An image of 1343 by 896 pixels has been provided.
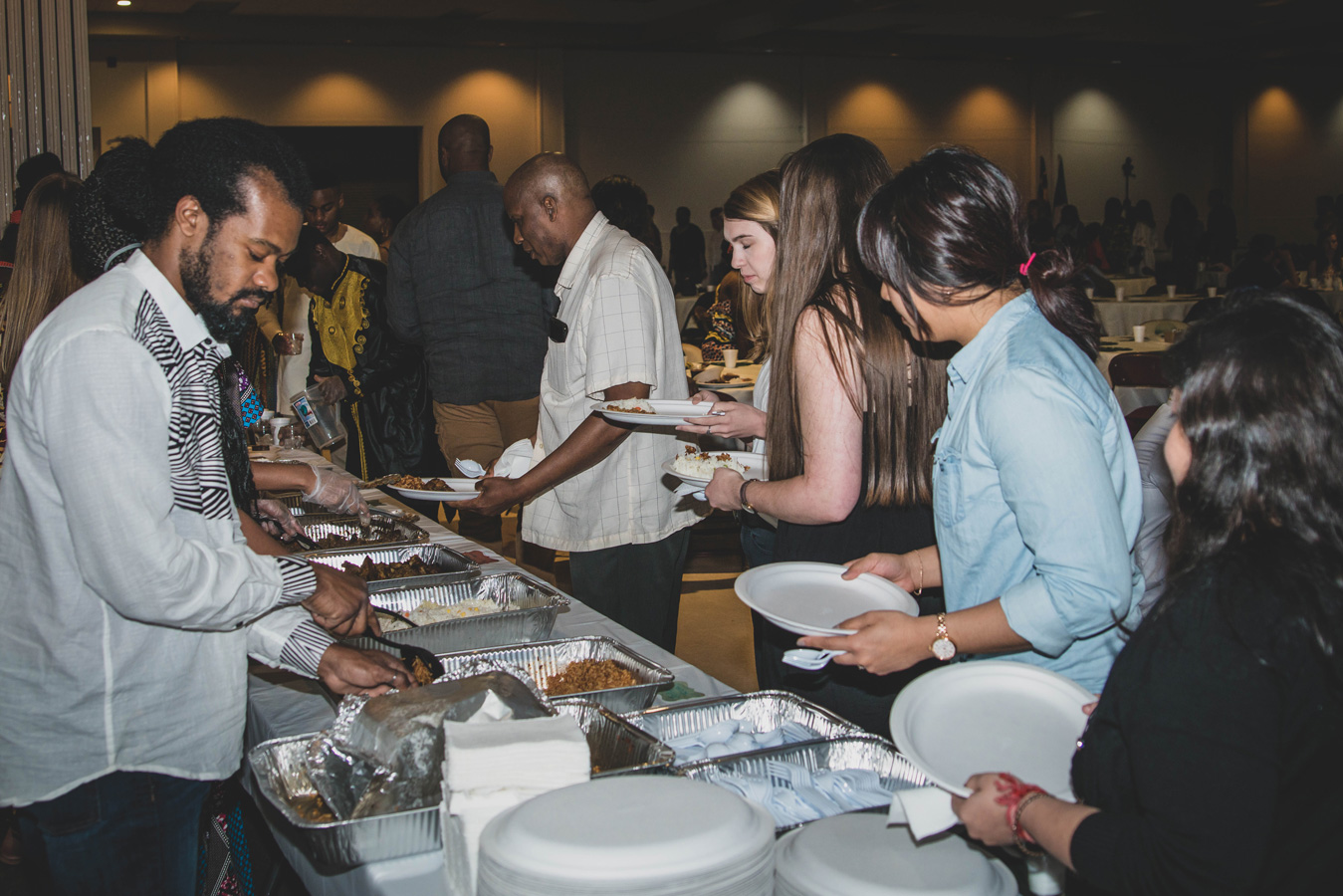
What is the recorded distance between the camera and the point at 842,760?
1191 mm

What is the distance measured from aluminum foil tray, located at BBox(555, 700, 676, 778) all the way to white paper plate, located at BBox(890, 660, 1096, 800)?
0.96 feet

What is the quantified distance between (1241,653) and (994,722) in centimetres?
30

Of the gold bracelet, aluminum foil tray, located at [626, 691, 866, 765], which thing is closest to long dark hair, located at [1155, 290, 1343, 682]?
the gold bracelet

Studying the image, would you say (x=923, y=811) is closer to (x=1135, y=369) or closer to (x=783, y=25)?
(x=1135, y=369)

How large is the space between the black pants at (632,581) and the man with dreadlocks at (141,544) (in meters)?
1.17

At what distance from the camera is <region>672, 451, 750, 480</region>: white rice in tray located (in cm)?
200

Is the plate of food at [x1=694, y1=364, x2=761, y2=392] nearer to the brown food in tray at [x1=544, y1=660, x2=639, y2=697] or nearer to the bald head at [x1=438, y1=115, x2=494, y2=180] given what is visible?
the bald head at [x1=438, y1=115, x2=494, y2=180]

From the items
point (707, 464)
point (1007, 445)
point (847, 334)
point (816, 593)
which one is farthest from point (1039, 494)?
point (707, 464)

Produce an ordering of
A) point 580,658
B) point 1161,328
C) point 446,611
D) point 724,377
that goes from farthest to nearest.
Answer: point 1161,328 → point 724,377 → point 446,611 → point 580,658

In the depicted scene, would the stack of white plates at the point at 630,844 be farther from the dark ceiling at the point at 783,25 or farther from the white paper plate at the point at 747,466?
the dark ceiling at the point at 783,25

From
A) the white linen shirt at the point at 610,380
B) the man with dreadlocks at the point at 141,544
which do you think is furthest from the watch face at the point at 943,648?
the white linen shirt at the point at 610,380

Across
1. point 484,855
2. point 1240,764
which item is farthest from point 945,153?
point 484,855

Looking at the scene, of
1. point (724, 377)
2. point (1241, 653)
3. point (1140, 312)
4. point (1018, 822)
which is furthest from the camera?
point (1140, 312)

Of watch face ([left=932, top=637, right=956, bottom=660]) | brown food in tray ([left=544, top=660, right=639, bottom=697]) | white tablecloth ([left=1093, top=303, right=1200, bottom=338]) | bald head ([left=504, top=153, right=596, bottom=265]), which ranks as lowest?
brown food in tray ([left=544, top=660, right=639, bottom=697])
